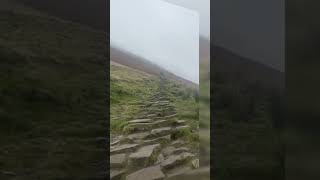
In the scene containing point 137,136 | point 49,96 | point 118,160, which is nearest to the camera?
point 49,96

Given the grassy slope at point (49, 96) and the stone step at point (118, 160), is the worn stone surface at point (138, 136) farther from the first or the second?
the grassy slope at point (49, 96)

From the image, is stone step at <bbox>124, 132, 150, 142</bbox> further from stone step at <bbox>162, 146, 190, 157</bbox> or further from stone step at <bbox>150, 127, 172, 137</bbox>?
stone step at <bbox>162, 146, 190, 157</bbox>

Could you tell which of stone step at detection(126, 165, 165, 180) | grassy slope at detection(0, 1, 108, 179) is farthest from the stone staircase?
grassy slope at detection(0, 1, 108, 179)

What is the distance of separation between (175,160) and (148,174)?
0.69ft

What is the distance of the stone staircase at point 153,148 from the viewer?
1780 mm

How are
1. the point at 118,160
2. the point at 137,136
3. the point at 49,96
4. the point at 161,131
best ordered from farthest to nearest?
1. the point at 161,131
2. the point at 137,136
3. the point at 118,160
4. the point at 49,96

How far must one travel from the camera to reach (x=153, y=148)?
1.93 meters

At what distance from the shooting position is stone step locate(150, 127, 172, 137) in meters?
1.94

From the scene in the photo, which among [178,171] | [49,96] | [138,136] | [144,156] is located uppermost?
[49,96]

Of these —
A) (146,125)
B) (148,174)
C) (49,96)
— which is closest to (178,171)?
(148,174)

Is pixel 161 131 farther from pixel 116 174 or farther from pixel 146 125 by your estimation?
pixel 116 174

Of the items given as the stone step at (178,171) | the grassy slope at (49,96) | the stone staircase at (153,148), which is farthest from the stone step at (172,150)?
the grassy slope at (49,96)

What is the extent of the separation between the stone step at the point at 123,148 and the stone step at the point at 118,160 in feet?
0.07

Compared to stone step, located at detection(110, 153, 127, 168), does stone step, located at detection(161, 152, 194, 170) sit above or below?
below
